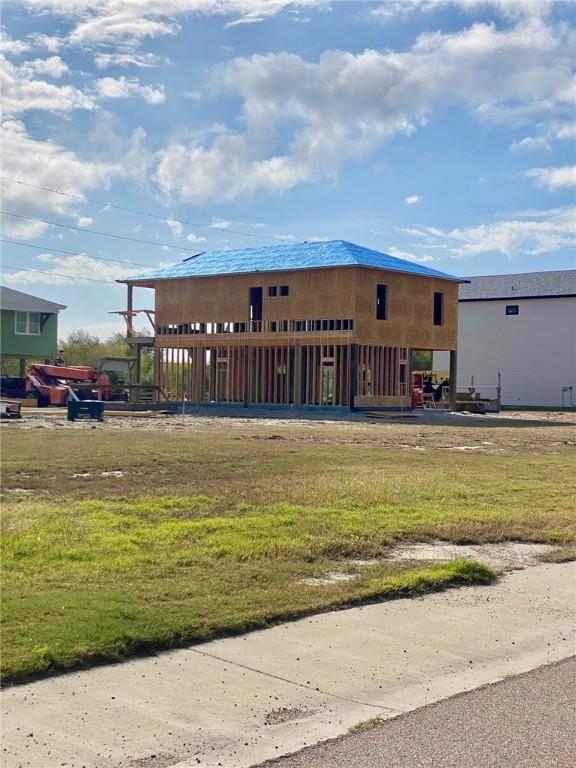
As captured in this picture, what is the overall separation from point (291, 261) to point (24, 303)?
763 inches

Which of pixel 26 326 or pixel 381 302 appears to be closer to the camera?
pixel 381 302

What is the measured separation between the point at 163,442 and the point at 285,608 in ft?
46.3

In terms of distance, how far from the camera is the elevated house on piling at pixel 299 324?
44000 mm

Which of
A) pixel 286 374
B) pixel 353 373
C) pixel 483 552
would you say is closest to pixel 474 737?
pixel 483 552

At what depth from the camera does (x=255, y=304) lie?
47844 millimetres

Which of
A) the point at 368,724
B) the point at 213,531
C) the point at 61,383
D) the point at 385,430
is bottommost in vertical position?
the point at 368,724

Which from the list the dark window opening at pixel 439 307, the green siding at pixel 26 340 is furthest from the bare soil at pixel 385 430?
the green siding at pixel 26 340

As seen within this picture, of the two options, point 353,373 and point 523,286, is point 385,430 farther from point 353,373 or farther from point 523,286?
point 523,286

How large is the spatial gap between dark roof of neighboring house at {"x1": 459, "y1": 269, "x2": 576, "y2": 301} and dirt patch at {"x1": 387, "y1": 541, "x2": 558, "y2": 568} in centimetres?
5106

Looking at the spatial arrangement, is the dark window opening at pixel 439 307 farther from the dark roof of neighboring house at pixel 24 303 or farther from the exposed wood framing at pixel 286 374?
the dark roof of neighboring house at pixel 24 303

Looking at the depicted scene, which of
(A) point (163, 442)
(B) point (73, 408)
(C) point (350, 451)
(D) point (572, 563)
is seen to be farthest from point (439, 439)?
(D) point (572, 563)

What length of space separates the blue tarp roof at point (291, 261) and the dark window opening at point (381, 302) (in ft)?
3.81

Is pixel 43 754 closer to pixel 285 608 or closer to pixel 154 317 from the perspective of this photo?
pixel 285 608

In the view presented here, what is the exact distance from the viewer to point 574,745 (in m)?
5.38
